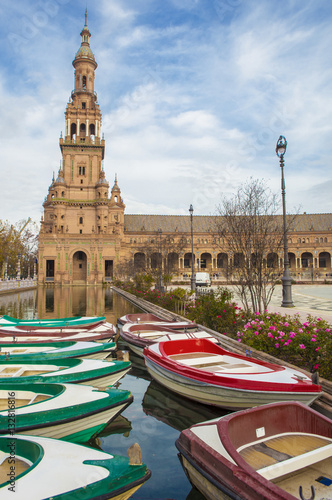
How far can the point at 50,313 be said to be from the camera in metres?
20.6

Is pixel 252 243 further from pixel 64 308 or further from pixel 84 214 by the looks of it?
pixel 84 214

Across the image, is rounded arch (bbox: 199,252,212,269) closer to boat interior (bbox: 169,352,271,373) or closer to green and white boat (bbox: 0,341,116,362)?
green and white boat (bbox: 0,341,116,362)

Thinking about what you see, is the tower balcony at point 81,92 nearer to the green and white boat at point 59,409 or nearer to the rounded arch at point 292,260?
the rounded arch at point 292,260

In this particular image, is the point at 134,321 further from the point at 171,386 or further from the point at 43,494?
the point at 43,494

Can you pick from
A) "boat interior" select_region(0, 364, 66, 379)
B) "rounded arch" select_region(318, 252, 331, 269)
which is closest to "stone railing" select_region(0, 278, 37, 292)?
"boat interior" select_region(0, 364, 66, 379)

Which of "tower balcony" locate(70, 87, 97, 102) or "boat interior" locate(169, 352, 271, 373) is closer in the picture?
"boat interior" locate(169, 352, 271, 373)

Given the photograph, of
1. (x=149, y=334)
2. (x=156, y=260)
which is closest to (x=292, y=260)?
(x=156, y=260)

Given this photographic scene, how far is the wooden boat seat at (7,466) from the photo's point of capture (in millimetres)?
3393

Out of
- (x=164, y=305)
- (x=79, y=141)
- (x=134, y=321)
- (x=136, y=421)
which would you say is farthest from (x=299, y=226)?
(x=136, y=421)

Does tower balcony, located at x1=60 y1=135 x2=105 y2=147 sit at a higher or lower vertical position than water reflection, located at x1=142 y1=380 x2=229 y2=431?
higher

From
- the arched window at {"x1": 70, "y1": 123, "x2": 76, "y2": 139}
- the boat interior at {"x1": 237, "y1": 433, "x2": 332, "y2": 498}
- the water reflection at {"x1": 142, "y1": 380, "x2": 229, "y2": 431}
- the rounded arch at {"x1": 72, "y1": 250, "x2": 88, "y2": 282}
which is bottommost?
the water reflection at {"x1": 142, "y1": 380, "x2": 229, "y2": 431}

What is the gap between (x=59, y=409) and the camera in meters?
4.66

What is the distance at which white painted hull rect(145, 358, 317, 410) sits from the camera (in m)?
5.50

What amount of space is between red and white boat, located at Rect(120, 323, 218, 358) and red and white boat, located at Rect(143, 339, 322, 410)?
113cm
